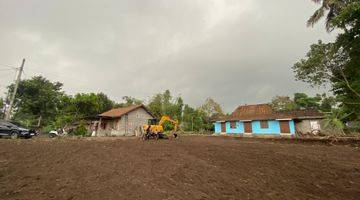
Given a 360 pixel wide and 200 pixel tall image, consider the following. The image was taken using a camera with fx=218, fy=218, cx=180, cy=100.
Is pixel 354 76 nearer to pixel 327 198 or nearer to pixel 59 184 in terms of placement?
pixel 327 198

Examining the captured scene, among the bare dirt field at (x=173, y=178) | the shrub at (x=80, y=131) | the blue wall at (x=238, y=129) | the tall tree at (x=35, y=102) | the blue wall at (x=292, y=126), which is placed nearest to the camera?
the bare dirt field at (x=173, y=178)

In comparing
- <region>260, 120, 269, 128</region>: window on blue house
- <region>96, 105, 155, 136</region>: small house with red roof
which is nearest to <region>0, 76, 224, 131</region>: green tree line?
<region>96, 105, 155, 136</region>: small house with red roof

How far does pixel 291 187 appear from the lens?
18.6ft

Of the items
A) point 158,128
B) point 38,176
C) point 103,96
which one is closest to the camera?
point 38,176

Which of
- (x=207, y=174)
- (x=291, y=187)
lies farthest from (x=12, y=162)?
(x=291, y=187)

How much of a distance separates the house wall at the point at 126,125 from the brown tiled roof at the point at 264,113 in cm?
1482

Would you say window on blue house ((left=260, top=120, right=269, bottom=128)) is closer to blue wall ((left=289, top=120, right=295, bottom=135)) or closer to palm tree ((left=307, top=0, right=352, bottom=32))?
blue wall ((left=289, top=120, right=295, bottom=135))

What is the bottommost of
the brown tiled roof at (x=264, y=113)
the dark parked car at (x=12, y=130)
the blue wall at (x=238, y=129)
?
the dark parked car at (x=12, y=130)

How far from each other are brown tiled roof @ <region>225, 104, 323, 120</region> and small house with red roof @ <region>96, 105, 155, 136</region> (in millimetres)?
14860

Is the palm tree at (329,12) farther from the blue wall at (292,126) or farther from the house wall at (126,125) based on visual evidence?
the house wall at (126,125)

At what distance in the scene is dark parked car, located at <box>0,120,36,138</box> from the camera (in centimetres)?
1772

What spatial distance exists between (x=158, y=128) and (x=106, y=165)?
40.0ft

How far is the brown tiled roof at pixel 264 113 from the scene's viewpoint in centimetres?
2893

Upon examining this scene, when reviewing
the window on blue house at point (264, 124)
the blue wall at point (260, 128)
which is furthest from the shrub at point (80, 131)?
the window on blue house at point (264, 124)
